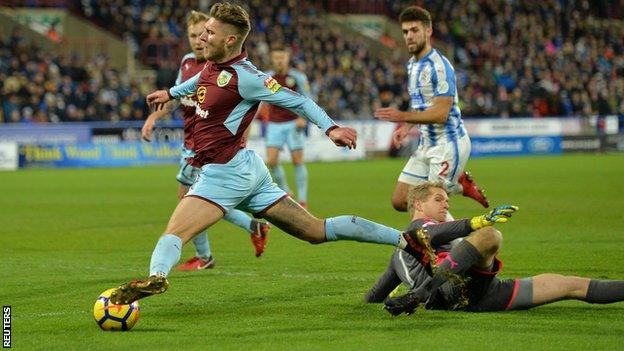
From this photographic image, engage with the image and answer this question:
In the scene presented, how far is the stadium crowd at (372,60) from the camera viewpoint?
33.2 metres

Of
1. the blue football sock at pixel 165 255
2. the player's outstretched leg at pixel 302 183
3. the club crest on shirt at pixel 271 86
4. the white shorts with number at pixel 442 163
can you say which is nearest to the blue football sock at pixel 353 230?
the club crest on shirt at pixel 271 86

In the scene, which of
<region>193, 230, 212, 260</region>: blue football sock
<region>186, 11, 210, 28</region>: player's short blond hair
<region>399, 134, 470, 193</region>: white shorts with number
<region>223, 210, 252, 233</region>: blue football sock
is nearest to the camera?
<region>223, 210, 252, 233</region>: blue football sock

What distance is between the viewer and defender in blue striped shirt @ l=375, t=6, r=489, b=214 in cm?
1049

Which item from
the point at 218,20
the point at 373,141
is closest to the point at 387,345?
the point at 218,20

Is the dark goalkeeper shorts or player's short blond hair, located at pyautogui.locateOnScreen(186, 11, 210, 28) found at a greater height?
player's short blond hair, located at pyautogui.locateOnScreen(186, 11, 210, 28)

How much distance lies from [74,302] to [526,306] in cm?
352

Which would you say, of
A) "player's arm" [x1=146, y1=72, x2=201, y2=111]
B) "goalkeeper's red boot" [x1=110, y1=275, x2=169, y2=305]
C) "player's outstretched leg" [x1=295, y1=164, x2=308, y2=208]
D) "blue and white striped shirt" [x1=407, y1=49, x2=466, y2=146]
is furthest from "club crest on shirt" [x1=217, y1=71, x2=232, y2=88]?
"player's outstretched leg" [x1=295, y1=164, x2=308, y2=208]

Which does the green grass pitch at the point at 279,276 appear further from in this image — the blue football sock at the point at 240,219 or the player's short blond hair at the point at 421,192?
the player's short blond hair at the point at 421,192

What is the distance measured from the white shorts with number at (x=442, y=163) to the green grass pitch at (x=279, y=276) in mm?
981

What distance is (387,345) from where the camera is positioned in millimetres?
6645

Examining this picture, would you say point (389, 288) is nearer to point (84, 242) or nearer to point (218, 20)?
point (218, 20)

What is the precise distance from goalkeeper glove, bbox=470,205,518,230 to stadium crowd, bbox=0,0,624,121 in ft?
84.2

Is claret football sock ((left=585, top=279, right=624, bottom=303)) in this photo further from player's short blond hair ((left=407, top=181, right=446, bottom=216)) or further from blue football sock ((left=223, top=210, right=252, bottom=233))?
blue football sock ((left=223, top=210, right=252, bottom=233))

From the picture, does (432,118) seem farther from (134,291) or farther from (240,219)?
(134,291)
